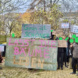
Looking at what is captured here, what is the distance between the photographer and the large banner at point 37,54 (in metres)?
6.84

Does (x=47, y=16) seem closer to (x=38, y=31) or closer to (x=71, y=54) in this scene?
(x=71, y=54)

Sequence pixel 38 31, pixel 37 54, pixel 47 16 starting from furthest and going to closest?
pixel 47 16 → pixel 38 31 → pixel 37 54

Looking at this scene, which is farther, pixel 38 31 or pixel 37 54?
pixel 38 31

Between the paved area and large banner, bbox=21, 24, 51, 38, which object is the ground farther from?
large banner, bbox=21, 24, 51, 38

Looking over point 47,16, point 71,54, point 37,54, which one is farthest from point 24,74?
point 47,16

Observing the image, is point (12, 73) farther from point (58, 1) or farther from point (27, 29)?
point (58, 1)

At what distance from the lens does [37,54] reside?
6.86 meters

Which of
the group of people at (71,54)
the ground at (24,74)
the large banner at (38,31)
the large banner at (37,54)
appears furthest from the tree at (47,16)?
the ground at (24,74)

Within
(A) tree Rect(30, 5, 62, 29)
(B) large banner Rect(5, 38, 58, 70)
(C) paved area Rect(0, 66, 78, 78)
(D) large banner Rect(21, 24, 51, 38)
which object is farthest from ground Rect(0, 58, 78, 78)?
(A) tree Rect(30, 5, 62, 29)

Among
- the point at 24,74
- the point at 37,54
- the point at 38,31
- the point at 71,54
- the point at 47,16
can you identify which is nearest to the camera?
the point at 24,74

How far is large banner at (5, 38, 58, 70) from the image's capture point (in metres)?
6.84

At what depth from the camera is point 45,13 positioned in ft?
53.1

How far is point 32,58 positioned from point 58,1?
44.5 feet

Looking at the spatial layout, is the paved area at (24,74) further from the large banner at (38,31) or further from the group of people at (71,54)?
the large banner at (38,31)
